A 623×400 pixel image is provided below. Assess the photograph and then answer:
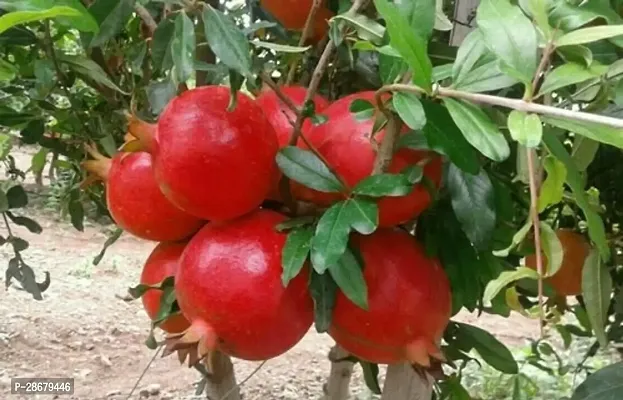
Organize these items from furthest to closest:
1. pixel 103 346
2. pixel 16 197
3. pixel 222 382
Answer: pixel 103 346 → pixel 16 197 → pixel 222 382

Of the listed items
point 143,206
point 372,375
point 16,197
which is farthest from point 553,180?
point 16,197

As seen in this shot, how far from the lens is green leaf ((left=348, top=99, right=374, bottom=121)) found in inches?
16.1

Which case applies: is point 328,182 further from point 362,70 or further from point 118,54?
point 118,54

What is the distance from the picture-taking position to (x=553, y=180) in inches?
14.5

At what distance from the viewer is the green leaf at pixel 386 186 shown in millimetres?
396

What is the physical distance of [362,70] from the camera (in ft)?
1.76

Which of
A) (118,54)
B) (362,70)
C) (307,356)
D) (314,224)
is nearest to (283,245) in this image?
(314,224)

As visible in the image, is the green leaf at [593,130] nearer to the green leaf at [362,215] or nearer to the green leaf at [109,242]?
the green leaf at [362,215]

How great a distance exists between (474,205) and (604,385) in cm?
20

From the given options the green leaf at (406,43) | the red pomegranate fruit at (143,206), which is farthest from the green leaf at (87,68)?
the green leaf at (406,43)

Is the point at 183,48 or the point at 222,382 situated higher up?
the point at 183,48

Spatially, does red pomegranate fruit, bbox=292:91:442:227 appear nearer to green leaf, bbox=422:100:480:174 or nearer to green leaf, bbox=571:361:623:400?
green leaf, bbox=422:100:480:174

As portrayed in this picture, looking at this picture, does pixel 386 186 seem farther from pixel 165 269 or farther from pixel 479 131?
pixel 165 269

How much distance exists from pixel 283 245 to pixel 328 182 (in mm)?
43
